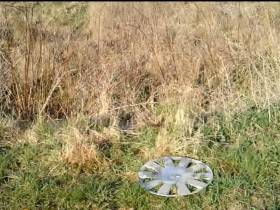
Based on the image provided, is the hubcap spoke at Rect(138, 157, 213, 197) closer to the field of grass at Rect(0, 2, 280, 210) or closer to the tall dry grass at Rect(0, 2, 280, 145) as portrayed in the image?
the field of grass at Rect(0, 2, 280, 210)

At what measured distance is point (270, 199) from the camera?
3.09 m

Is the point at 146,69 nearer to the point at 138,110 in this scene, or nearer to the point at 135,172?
the point at 138,110

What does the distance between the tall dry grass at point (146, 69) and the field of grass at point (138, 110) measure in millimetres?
13

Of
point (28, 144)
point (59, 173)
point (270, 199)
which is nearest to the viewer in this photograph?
point (270, 199)

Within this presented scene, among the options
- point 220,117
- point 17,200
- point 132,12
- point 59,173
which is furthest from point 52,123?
point 132,12

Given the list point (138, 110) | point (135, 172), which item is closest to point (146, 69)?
point (138, 110)

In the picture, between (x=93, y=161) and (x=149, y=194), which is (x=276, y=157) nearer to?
(x=149, y=194)

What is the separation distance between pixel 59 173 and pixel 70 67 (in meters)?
1.38

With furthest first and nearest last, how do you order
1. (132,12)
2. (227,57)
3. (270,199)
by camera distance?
1. (132,12)
2. (227,57)
3. (270,199)

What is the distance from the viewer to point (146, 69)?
4770 millimetres

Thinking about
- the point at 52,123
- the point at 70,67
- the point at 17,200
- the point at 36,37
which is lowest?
the point at 17,200

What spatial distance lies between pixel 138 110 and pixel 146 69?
74cm

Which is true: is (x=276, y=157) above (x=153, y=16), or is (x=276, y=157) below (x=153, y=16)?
below

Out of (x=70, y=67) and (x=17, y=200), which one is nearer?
(x=17, y=200)
